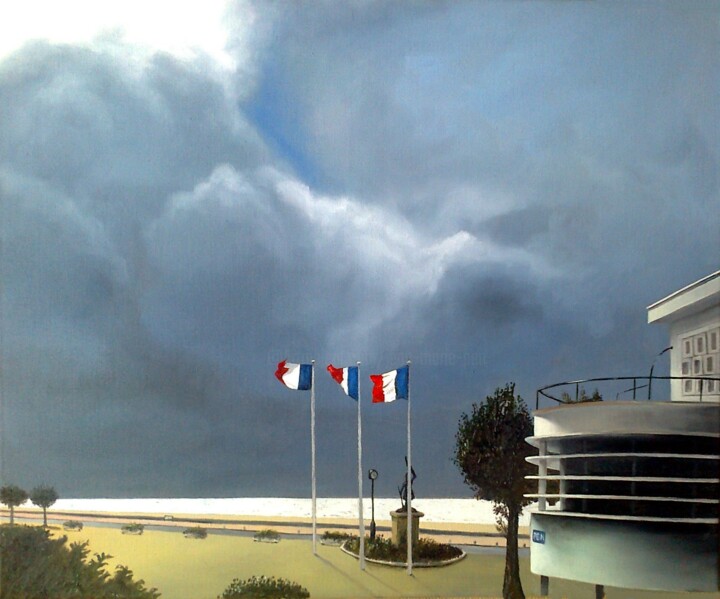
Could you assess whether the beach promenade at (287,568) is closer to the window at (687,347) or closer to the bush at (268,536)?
the bush at (268,536)

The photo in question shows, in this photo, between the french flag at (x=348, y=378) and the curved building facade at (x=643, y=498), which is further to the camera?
the french flag at (x=348, y=378)

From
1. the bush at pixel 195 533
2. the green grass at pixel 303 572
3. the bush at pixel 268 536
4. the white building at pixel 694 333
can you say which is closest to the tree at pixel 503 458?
the green grass at pixel 303 572

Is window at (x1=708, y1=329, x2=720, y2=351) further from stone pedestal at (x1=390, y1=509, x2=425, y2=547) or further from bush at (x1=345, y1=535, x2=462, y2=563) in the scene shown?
bush at (x1=345, y1=535, x2=462, y2=563)

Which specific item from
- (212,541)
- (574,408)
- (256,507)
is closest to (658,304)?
(574,408)

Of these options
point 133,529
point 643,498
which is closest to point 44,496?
point 133,529

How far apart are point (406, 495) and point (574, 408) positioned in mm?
7301

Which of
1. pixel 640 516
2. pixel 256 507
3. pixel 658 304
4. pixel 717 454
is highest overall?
pixel 658 304

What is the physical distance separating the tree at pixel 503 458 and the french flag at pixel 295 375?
3.83 meters

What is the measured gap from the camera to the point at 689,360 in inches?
744

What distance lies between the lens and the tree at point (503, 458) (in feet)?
64.6

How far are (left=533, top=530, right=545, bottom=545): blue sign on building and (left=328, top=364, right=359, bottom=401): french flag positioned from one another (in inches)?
258

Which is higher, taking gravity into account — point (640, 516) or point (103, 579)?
point (640, 516)

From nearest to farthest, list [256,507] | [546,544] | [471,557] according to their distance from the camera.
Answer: [546,544]
[471,557]
[256,507]

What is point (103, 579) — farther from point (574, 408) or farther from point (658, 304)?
point (658, 304)
